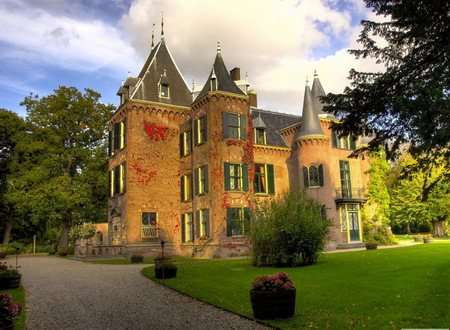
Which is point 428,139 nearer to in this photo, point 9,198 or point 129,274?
point 129,274

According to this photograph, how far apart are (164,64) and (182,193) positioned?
33.9ft

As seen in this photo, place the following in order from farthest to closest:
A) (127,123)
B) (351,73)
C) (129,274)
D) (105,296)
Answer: (127,123), (129,274), (105,296), (351,73)

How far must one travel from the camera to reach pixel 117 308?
9.97 metres

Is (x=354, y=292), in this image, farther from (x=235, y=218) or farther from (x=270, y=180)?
(x=270, y=180)

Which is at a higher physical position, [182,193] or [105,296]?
[182,193]

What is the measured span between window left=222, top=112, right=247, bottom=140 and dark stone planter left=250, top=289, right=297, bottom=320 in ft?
58.4

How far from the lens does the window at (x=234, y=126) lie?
2542 centimetres

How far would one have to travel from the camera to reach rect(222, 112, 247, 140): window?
25.4 meters

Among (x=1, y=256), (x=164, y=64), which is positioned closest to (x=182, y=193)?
(x=164, y=64)

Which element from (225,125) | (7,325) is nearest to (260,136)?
(225,125)

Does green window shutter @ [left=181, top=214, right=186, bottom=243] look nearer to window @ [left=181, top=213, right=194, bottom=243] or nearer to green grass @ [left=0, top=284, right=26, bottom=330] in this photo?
window @ [left=181, top=213, right=194, bottom=243]

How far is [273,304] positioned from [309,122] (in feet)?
75.9

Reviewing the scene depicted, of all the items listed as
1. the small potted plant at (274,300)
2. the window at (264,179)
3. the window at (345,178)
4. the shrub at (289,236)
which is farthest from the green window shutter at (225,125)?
the small potted plant at (274,300)

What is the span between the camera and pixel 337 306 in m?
8.66
